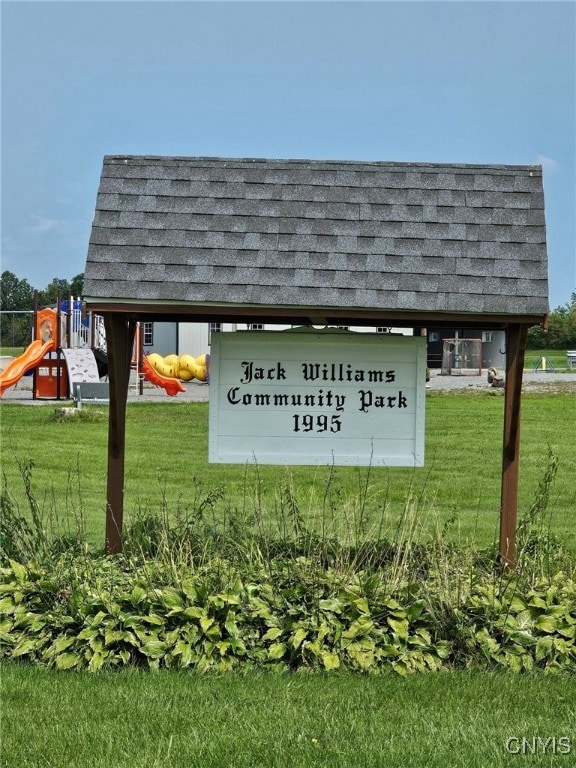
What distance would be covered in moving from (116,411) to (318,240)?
1.77m

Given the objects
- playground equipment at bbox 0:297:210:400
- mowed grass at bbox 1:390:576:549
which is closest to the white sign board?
mowed grass at bbox 1:390:576:549

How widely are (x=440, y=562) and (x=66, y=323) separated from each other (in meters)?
20.1

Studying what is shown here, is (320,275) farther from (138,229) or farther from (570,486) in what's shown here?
(570,486)

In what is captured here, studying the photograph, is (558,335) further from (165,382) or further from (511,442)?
(511,442)

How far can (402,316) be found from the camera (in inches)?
237

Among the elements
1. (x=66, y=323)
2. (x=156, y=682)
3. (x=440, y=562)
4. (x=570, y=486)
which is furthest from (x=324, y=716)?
(x=66, y=323)

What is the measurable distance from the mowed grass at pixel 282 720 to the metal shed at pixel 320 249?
1481 millimetres

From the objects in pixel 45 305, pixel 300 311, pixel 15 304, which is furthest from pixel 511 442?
pixel 15 304

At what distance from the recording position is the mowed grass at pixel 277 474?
843 cm

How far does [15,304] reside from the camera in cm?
7294

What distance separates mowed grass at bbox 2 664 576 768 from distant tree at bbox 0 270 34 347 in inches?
2254

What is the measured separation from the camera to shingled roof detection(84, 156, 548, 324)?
19.6 feet

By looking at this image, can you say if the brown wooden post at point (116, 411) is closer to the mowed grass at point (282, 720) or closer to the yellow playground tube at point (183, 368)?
the mowed grass at point (282, 720)

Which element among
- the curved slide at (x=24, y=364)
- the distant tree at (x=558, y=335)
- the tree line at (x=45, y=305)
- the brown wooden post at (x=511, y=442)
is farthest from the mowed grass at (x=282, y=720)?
the distant tree at (x=558, y=335)
